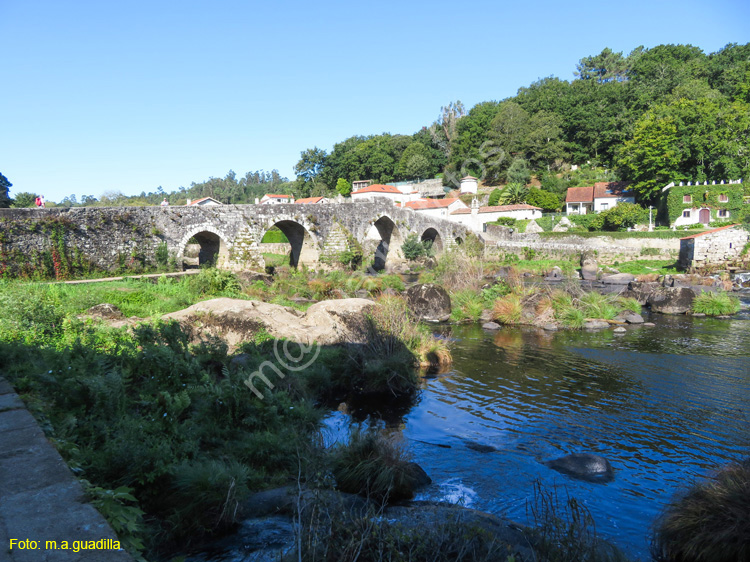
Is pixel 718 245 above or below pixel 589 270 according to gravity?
above

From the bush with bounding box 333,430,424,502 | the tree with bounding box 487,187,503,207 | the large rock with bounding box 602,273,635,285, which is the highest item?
the tree with bounding box 487,187,503,207

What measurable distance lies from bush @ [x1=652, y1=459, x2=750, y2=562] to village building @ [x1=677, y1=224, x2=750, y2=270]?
2650cm

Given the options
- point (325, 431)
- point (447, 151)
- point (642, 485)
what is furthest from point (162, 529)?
point (447, 151)

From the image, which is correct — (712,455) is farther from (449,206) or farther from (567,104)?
(567,104)

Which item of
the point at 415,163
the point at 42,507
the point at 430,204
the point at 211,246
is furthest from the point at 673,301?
the point at 415,163

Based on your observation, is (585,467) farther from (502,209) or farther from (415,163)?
(415,163)

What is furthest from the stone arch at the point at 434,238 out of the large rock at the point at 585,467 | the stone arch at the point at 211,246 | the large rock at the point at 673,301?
the large rock at the point at 585,467

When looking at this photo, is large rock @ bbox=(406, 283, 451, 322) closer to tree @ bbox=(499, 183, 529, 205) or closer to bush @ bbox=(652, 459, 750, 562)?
bush @ bbox=(652, 459, 750, 562)

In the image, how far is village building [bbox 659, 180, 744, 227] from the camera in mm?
37594

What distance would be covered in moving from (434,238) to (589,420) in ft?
101

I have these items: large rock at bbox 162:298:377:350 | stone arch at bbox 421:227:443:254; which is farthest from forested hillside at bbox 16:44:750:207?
large rock at bbox 162:298:377:350

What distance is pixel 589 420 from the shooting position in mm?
9328

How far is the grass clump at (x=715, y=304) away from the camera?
19.0 metres

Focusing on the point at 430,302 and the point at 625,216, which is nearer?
the point at 430,302
